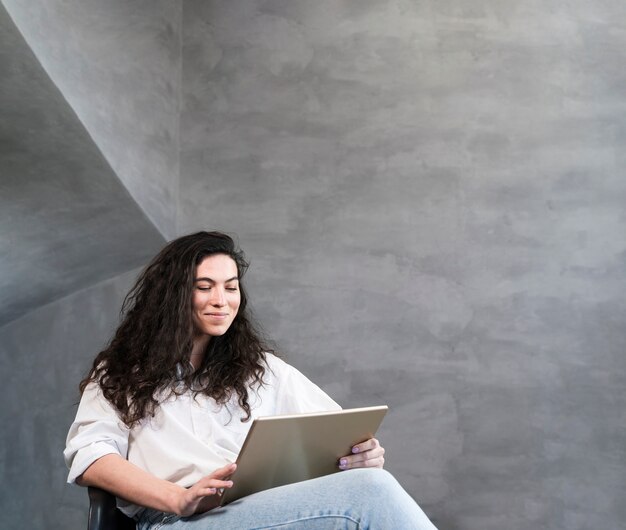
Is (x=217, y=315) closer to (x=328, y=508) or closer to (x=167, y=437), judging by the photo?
(x=167, y=437)

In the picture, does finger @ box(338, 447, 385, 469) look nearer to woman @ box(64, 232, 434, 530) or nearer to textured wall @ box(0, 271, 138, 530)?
woman @ box(64, 232, 434, 530)

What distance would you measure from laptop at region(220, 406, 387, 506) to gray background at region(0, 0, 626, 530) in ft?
5.70

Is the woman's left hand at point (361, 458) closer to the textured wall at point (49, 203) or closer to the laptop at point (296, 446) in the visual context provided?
the laptop at point (296, 446)

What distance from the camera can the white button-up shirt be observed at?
1702mm

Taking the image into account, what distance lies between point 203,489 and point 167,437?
12.6 inches

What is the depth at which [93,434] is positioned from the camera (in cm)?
171

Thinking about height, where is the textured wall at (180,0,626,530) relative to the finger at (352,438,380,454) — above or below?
above

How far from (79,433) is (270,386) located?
1.68 ft

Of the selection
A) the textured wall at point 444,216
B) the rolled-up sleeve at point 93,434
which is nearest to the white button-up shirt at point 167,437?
the rolled-up sleeve at point 93,434

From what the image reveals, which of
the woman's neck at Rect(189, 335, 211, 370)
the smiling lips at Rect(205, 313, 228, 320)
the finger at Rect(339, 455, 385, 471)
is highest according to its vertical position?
the smiling lips at Rect(205, 313, 228, 320)

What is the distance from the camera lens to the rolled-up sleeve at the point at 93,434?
1664mm

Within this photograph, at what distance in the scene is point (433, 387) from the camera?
340cm

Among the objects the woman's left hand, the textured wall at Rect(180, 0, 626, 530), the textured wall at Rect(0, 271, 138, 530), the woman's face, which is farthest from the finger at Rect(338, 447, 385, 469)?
the textured wall at Rect(0, 271, 138, 530)

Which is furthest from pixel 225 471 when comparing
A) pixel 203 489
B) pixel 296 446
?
pixel 296 446
